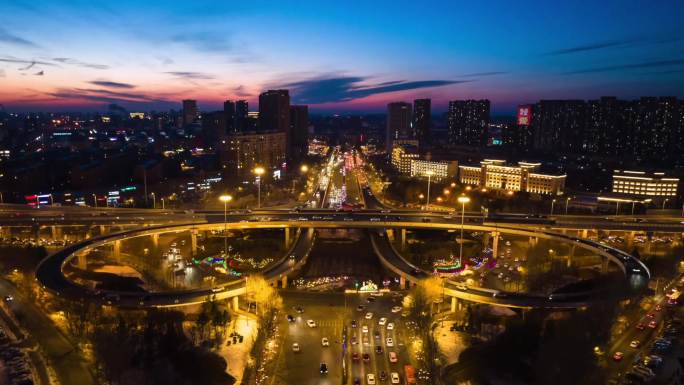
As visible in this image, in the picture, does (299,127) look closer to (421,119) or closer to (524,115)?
(421,119)

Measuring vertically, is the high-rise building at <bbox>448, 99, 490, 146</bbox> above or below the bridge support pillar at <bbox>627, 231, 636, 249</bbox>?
above

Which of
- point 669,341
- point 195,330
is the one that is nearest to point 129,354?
point 195,330

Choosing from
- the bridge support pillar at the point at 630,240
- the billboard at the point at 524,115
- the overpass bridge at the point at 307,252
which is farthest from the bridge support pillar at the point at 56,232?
the billboard at the point at 524,115

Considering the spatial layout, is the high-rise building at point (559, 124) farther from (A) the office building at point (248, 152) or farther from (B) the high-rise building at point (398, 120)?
(A) the office building at point (248, 152)

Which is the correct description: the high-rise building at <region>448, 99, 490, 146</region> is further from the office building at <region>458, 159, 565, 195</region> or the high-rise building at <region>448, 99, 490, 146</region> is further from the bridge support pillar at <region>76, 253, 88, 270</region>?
the bridge support pillar at <region>76, 253, 88, 270</region>

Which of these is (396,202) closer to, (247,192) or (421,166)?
(247,192)

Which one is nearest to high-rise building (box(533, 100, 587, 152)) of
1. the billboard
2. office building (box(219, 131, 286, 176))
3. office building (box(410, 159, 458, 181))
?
the billboard

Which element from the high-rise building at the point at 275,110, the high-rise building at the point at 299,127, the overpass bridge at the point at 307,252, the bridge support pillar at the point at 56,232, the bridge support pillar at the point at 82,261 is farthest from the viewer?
the high-rise building at the point at 299,127

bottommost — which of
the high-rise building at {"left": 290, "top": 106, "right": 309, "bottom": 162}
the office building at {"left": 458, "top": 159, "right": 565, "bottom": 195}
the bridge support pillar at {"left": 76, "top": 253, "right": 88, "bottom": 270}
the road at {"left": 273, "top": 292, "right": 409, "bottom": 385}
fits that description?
the road at {"left": 273, "top": 292, "right": 409, "bottom": 385}
